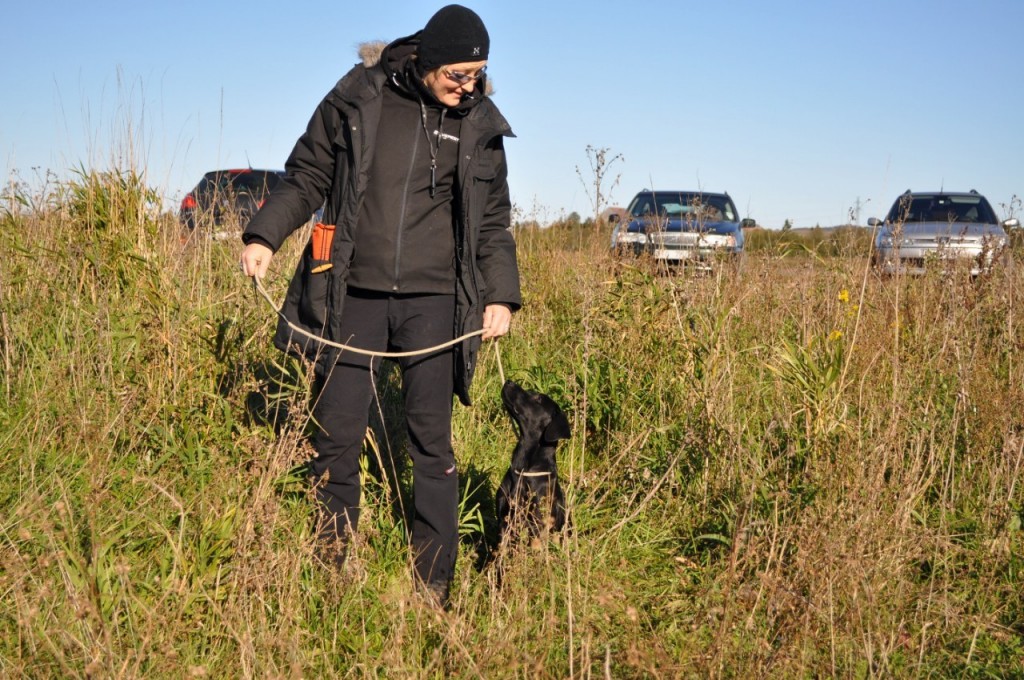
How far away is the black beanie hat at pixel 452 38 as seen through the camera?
2.79 m

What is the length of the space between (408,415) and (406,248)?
0.56 meters

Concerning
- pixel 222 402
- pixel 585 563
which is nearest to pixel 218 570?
pixel 222 402

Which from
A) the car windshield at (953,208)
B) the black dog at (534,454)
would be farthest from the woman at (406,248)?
the car windshield at (953,208)

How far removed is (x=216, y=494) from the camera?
10.0 ft

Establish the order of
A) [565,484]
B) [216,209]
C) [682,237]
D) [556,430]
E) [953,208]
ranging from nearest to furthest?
[556,430] < [565,484] < [682,237] < [216,209] < [953,208]

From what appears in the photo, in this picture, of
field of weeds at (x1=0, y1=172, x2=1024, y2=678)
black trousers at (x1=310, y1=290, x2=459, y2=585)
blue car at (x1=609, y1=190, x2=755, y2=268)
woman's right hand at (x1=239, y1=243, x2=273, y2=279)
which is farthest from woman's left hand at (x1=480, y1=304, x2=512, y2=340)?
blue car at (x1=609, y1=190, x2=755, y2=268)

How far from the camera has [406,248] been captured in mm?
2951

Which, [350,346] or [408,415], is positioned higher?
[350,346]

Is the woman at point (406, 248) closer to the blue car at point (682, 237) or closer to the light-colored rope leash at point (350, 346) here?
the light-colored rope leash at point (350, 346)

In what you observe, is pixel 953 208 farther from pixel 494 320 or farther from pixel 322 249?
pixel 322 249

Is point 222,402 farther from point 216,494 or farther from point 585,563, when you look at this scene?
point 585,563

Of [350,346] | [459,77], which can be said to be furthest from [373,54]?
[350,346]

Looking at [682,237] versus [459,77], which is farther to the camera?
[682,237]

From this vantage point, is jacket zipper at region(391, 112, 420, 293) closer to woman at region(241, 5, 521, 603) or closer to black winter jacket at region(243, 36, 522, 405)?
woman at region(241, 5, 521, 603)
